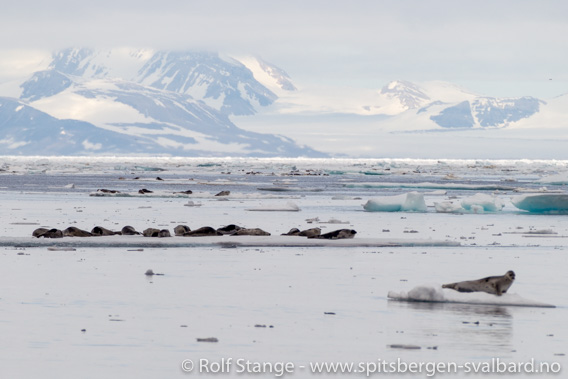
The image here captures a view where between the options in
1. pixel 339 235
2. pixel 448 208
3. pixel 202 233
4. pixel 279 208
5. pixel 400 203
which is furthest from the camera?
pixel 448 208

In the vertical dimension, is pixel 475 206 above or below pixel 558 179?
below

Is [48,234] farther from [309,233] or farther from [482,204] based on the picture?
[482,204]

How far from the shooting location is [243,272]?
13992 mm

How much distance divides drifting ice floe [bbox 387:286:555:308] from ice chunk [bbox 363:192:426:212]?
1793 cm

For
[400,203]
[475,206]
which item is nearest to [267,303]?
[400,203]

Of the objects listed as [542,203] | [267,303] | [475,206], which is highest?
[542,203]

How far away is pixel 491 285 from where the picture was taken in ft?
37.5

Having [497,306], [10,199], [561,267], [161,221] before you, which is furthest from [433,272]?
[10,199]

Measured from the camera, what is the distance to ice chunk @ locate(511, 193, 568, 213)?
29.5m

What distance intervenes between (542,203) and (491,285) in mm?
18922

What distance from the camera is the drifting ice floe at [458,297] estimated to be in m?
11.2

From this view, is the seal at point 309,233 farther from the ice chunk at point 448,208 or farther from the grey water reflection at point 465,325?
the ice chunk at point 448,208

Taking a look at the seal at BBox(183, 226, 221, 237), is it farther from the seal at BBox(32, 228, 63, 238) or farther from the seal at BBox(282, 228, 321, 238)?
the seal at BBox(32, 228, 63, 238)

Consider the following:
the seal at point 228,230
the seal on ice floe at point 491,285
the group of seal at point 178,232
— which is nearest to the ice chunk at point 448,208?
the group of seal at point 178,232
